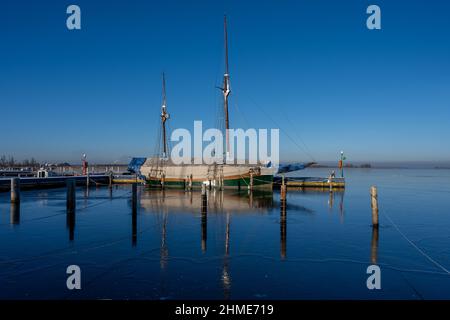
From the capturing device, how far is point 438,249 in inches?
752

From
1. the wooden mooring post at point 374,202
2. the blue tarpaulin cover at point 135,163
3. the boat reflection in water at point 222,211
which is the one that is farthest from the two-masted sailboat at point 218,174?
the wooden mooring post at point 374,202

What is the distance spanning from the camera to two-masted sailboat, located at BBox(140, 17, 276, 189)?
2137 inches

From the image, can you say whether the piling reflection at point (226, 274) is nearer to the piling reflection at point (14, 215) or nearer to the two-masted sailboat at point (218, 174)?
the piling reflection at point (14, 215)

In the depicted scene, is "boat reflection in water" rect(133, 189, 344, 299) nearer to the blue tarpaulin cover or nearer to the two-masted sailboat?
the two-masted sailboat

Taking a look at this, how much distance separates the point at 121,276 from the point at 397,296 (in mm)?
9692

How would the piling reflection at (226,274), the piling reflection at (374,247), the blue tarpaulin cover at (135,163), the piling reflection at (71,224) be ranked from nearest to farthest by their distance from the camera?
1. the piling reflection at (226,274)
2. the piling reflection at (374,247)
3. the piling reflection at (71,224)
4. the blue tarpaulin cover at (135,163)

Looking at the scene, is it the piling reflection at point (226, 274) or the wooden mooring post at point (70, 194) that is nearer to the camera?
the piling reflection at point (226, 274)

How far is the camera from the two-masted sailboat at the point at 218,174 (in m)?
54.3

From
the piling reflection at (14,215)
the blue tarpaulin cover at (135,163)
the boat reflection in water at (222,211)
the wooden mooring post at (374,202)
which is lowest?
the boat reflection in water at (222,211)

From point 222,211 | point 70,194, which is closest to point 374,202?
point 222,211

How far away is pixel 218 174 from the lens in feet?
181

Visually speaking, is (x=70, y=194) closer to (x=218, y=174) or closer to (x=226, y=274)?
(x=226, y=274)
